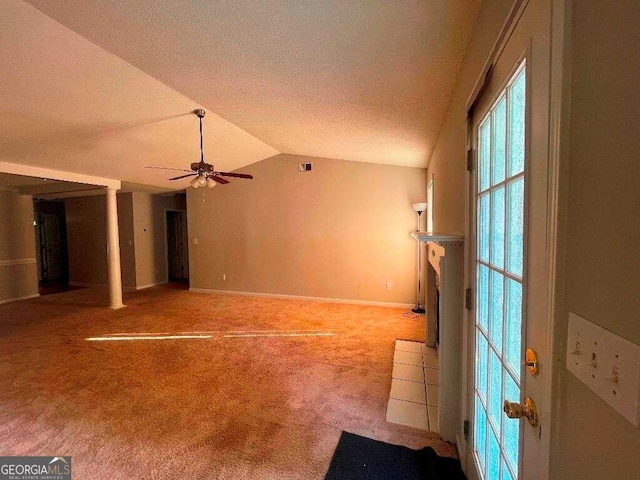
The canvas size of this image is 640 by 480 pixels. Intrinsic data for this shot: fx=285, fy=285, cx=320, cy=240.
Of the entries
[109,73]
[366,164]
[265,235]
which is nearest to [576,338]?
[109,73]

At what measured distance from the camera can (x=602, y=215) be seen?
1.61 ft

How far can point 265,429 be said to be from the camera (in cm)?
202

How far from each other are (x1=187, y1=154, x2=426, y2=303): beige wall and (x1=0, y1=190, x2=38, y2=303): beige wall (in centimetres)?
320

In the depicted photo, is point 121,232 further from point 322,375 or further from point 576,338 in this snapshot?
→ point 576,338

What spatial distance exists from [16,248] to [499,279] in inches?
327

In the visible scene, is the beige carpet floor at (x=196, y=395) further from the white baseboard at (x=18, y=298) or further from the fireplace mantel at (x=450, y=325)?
the white baseboard at (x=18, y=298)

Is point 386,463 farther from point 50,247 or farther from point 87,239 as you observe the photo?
point 50,247

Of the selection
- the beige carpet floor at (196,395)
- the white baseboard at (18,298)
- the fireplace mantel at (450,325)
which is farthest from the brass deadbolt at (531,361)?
the white baseboard at (18,298)

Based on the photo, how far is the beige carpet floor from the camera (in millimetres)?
1777

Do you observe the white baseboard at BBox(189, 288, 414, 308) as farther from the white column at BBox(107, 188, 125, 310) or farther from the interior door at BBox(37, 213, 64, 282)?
the interior door at BBox(37, 213, 64, 282)

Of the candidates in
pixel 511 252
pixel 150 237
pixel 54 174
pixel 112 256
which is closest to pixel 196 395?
pixel 511 252

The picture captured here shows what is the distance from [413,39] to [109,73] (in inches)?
97.6

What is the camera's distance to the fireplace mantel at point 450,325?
1.77m

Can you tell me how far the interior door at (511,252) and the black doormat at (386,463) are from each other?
21 centimetres
